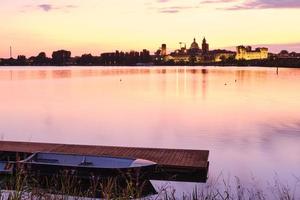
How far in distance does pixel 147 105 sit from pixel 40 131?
65.6 feet

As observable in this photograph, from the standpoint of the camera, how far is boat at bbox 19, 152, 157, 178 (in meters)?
15.0

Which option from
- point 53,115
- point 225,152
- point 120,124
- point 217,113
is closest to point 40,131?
point 120,124

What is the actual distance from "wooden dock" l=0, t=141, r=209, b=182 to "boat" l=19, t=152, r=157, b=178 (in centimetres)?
142

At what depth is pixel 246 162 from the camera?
19.7 m

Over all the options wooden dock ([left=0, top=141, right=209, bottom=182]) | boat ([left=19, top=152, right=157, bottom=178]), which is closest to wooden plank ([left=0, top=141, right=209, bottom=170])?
wooden dock ([left=0, top=141, right=209, bottom=182])

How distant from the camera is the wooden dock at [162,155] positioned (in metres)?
16.4

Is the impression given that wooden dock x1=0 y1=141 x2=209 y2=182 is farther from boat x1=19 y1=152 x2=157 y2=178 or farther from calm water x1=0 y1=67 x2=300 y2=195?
boat x1=19 y1=152 x2=157 y2=178

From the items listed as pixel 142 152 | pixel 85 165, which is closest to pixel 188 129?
pixel 142 152

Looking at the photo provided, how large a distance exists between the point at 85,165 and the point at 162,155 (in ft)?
12.9

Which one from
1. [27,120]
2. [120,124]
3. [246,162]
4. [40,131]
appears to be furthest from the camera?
[27,120]

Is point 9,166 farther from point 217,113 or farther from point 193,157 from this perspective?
point 217,113

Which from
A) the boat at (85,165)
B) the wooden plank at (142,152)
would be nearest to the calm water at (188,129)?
the wooden plank at (142,152)

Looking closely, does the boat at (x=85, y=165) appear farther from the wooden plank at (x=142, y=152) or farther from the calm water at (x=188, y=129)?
the calm water at (x=188, y=129)

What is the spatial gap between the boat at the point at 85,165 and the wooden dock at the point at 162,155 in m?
1.42
